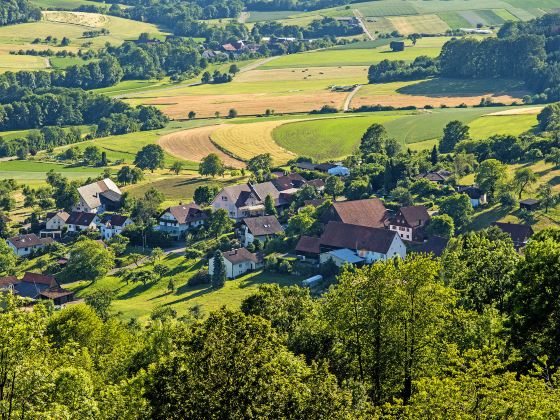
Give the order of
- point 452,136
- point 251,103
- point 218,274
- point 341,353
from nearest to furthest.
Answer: point 341,353, point 218,274, point 452,136, point 251,103

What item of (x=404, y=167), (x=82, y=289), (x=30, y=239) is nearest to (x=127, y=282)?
(x=82, y=289)

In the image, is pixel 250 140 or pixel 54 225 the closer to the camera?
pixel 54 225

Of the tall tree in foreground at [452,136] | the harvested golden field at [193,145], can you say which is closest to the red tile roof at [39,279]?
the harvested golden field at [193,145]

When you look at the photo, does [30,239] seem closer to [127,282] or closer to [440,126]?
[127,282]

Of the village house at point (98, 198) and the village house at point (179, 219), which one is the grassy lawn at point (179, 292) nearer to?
the village house at point (179, 219)

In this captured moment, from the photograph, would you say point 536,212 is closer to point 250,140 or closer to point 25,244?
point 25,244

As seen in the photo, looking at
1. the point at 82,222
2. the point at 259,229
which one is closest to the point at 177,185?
the point at 82,222
